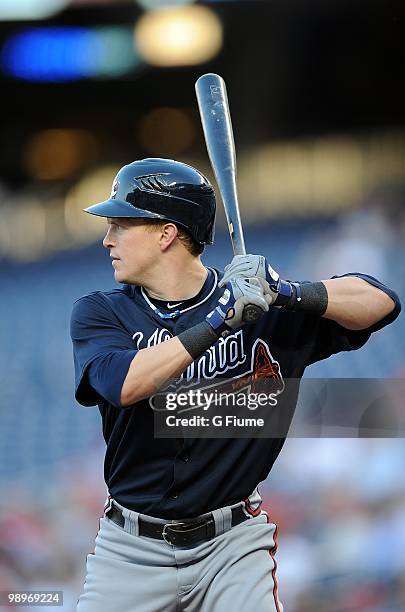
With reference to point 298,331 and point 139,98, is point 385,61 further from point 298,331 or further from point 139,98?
point 298,331

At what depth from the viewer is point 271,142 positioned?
2992 mm

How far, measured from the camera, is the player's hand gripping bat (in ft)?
7.33

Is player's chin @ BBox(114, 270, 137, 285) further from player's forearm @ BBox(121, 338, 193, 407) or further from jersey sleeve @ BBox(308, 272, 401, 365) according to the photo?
A: jersey sleeve @ BBox(308, 272, 401, 365)

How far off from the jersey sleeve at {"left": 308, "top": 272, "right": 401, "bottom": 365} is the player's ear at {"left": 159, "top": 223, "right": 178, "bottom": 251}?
1.21 feet

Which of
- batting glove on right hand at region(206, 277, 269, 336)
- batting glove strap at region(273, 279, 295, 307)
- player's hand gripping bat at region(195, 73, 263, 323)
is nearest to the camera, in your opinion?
batting glove on right hand at region(206, 277, 269, 336)

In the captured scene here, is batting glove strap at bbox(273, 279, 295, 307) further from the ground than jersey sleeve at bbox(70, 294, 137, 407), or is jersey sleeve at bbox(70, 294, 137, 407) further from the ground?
batting glove strap at bbox(273, 279, 295, 307)

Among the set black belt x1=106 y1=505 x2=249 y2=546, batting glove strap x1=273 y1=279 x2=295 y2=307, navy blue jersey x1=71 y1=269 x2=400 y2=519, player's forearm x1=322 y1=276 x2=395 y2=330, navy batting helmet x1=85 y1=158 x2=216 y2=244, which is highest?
navy batting helmet x1=85 y1=158 x2=216 y2=244

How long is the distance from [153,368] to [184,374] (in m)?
0.31

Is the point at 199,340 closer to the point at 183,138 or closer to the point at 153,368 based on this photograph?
the point at 153,368

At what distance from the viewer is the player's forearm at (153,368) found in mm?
1845

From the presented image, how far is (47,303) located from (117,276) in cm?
101

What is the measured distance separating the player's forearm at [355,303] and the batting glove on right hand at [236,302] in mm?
198

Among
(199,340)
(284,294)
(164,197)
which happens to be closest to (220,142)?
(164,197)

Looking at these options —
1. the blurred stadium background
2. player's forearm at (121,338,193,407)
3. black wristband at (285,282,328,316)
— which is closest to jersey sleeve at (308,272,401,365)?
black wristband at (285,282,328,316)
